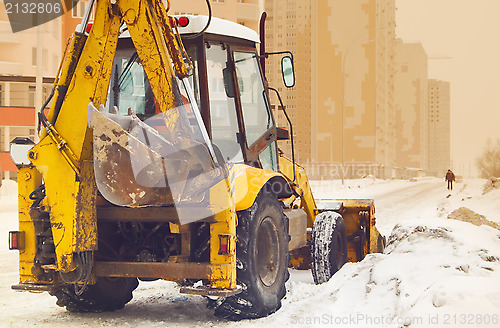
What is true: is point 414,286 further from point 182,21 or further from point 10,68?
→ point 10,68

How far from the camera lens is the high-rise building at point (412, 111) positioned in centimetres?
17075

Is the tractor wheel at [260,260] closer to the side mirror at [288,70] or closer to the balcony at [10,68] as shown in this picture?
the side mirror at [288,70]

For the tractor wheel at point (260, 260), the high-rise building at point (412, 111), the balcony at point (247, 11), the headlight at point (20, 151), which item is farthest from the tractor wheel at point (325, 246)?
the high-rise building at point (412, 111)

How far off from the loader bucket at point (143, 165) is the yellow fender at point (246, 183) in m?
0.22

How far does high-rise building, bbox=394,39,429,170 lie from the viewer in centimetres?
17075

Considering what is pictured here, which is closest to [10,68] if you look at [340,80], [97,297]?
[97,297]

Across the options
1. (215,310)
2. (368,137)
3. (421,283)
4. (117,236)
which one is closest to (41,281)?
(117,236)

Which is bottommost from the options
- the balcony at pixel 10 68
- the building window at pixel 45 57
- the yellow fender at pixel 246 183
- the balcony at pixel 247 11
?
the yellow fender at pixel 246 183

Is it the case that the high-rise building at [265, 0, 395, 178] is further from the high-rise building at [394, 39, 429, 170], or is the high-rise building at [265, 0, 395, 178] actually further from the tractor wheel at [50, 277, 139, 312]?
the tractor wheel at [50, 277, 139, 312]

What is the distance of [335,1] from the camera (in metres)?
112

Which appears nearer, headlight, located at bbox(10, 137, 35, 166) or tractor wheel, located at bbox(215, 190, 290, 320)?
headlight, located at bbox(10, 137, 35, 166)

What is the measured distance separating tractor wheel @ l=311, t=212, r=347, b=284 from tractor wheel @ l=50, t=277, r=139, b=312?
2455mm

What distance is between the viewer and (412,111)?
589 feet

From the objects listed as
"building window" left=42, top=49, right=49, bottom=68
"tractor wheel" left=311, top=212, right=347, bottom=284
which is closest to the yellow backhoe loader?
"tractor wheel" left=311, top=212, right=347, bottom=284
